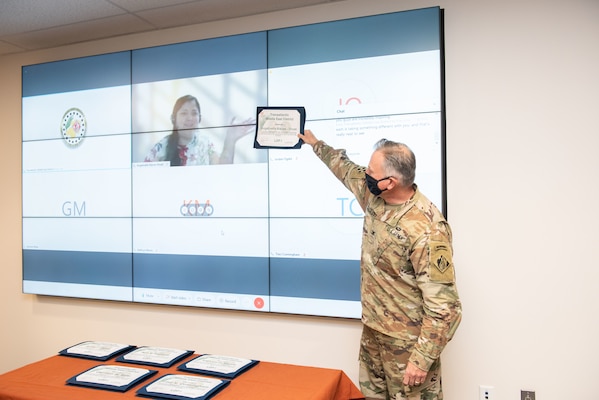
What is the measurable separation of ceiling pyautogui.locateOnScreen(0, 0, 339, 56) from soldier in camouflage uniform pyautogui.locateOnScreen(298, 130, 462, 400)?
1.43m

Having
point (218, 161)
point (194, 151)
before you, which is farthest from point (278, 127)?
point (194, 151)

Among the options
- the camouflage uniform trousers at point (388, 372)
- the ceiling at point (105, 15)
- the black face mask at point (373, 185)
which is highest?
the ceiling at point (105, 15)

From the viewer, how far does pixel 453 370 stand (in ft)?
8.32

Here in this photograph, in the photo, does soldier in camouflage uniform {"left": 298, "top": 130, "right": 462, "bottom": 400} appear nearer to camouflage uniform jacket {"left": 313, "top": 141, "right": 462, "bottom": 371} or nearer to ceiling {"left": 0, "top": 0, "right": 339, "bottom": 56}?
camouflage uniform jacket {"left": 313, "top": 141, "right": 462, "bottom": 371}

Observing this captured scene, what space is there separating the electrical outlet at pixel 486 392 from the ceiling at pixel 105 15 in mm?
2436

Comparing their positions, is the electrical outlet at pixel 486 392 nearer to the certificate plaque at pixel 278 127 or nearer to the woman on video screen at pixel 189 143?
the certificate plaque at pixel 278 127

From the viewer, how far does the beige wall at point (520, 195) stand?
7.66 ft

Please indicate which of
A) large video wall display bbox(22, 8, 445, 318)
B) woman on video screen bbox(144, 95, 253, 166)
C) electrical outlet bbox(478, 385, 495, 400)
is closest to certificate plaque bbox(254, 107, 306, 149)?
large video wall display bbox(22, 8, 445, 318)

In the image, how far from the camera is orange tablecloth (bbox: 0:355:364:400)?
5.31ft

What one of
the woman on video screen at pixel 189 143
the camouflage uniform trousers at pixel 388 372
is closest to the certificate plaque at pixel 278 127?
the woman on video screen at pixel 189 143

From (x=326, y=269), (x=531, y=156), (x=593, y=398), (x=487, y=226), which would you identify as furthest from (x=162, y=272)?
(x=593, y=398)

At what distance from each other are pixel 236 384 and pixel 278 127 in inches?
49.5

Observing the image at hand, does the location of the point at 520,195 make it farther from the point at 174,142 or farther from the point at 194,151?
the point at 174,142

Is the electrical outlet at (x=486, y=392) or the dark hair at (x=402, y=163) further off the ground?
the dark hair at (x=402, y=163)
